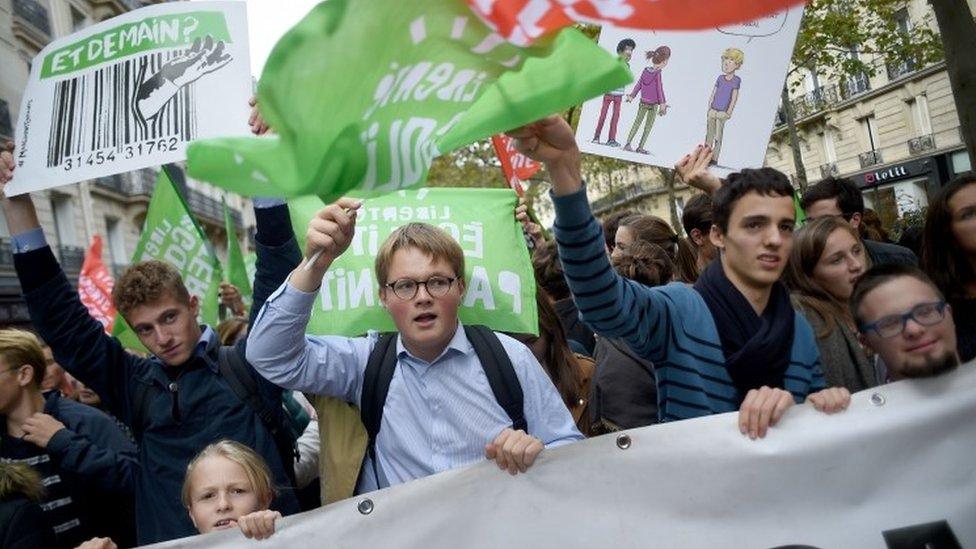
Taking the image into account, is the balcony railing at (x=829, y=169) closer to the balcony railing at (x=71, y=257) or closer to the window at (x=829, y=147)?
the window at (x=829, y=147)

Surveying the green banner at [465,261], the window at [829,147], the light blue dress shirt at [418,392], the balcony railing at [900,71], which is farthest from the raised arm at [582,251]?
the window at [829,147]

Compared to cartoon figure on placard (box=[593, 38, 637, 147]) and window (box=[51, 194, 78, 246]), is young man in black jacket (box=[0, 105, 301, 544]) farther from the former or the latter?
window (box=[51, 194, 78, 246])

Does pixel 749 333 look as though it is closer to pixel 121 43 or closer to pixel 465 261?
pixel 465 261

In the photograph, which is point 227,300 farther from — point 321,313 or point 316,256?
point 316,256

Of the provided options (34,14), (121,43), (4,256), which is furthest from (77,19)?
(121,43)

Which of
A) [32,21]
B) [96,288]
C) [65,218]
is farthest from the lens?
[65,218]

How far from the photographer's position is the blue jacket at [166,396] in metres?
2.86

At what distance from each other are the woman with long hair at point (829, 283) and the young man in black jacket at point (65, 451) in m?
2.35

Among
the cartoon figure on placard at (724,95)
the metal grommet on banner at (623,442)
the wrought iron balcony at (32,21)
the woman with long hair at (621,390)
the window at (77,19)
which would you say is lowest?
the metal grommet on banner at (623,442)

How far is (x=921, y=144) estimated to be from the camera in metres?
32.5

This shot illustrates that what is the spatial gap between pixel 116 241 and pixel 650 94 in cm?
2627

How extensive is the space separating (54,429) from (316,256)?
147 centimetres

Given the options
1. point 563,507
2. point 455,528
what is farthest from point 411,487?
point 563,507

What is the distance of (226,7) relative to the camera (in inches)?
123
